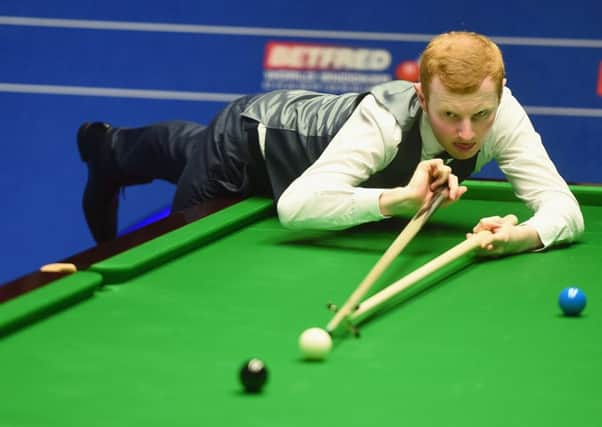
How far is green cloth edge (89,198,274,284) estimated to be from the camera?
90.5 inches

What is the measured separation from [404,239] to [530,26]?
113 inches

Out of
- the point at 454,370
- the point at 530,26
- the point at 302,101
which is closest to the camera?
the point at 454,370

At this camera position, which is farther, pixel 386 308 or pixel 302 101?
pixel 302 101

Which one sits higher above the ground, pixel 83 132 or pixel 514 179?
pixel 83 132

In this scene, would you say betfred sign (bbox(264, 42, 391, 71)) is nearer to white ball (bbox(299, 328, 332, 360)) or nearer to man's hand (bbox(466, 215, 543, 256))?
man's hand (bbox(466, 215, 543, 256))

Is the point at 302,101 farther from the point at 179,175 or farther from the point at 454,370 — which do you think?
the point at 454,370

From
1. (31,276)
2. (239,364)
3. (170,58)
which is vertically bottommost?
(239,364)

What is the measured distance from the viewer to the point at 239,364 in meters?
1.78

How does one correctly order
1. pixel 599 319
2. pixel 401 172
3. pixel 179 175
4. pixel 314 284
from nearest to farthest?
pixel 599 319
pixel 314 284
pixel 401 172
pixel 179 175

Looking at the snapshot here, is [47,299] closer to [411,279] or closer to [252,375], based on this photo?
[252,375]

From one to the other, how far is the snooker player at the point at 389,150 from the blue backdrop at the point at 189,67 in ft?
5.49

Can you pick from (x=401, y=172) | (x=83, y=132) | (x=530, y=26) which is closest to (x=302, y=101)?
(x=401, y=172)

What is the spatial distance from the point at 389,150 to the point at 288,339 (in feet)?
3.31

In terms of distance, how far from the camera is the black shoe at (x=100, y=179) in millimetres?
3881
